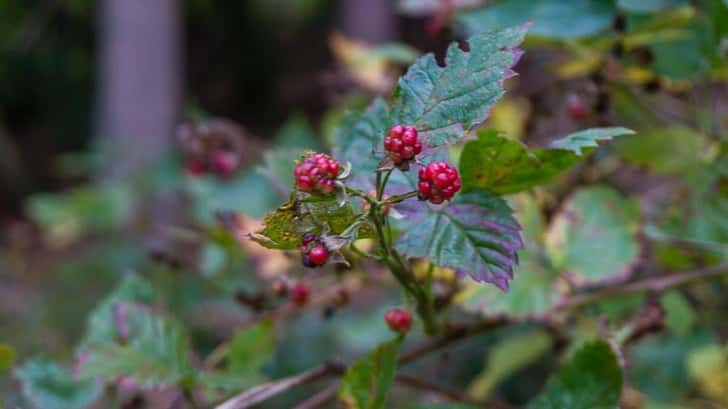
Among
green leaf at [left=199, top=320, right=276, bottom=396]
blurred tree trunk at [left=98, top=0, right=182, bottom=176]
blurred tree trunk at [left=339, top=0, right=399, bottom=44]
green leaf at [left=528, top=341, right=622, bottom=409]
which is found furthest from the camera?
blurred tree trunk at [left=339, top=0, right=399, bottom=44]

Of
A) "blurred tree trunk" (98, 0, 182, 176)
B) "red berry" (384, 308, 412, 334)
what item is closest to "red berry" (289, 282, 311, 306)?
"red berry" (384, 308, 412, 334)

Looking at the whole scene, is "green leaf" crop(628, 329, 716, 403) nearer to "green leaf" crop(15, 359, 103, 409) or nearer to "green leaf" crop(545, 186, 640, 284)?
"green leaf" crop(545, 186, 640, 284)

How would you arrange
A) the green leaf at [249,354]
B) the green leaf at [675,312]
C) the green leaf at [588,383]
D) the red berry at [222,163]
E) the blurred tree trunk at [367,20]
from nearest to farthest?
the green leaf at [588,383], the green leaf at [249,354], the green leaf at [675,312], the red berry at [222,163], the blurred tree trunk at [367,20]

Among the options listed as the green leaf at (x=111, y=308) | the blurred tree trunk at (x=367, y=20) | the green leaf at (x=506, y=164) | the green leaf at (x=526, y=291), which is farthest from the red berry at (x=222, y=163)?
the blurred tree trunk at (x=367, y=20)

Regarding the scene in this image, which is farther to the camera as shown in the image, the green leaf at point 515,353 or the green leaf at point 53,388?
the green leaf at point 515,353

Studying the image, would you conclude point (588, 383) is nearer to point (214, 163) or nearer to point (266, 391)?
point (266, 391)

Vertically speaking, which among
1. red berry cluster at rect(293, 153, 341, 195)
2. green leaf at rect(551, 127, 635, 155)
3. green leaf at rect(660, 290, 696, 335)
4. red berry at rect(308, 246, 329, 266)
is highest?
red berry cluster at rect(293, 153, 341, 195)

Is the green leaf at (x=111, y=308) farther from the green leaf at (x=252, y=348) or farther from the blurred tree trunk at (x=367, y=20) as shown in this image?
the blurred tree trunk at (x=367, y=20)
